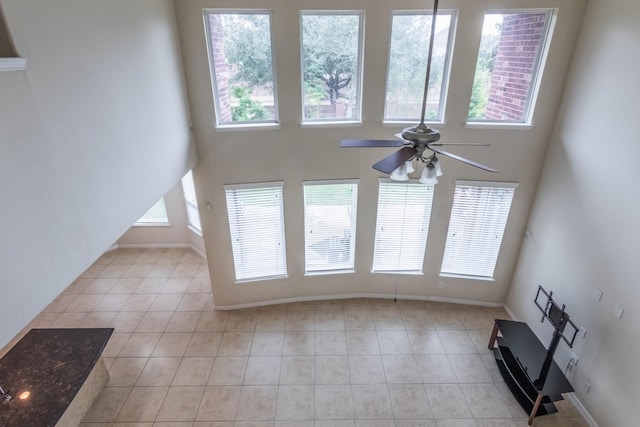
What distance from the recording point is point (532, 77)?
15.3 ft

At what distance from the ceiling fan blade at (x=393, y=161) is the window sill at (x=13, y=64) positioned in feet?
7.64

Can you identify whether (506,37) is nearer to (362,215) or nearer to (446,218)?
(446,218)

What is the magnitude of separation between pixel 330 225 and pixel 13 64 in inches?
174

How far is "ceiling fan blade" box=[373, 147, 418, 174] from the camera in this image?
2639 millimetres

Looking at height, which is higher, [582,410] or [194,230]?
[194,230]

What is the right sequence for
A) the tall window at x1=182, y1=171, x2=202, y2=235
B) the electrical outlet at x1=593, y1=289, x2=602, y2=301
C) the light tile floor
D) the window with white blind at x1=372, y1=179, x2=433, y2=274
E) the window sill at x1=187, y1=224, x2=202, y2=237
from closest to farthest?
the electrical outlet at x1=593, y1=289, x2=602, y2=301 < the light tile floor < the window with white blind at x1=372, y1=179, x2=433, y2=274 < the tall window at x1=182, y1=171, x2=202, y2=235 < the window sill at x1=187, y1=224, x2=202, y2=237

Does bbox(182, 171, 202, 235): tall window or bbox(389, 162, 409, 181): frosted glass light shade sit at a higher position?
bbox(389, 162, 409, 181): frosted glass light shade

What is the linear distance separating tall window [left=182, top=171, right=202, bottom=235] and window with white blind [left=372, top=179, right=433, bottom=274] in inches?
159

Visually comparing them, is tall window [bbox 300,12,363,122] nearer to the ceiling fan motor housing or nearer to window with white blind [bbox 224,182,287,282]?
window with white blind [bbox 224,182,287,282]

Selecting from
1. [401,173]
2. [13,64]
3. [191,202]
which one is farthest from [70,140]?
[191,202]

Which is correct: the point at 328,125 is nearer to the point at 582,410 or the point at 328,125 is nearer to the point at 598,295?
the point at 598,295

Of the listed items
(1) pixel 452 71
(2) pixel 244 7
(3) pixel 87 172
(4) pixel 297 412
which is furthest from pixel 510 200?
(3) pixel 87 172

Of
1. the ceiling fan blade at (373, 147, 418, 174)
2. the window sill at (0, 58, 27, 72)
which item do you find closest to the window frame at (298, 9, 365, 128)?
the ceiling fan blade at (373, 147, 418, 174)

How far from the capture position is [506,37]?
4.57 meters
